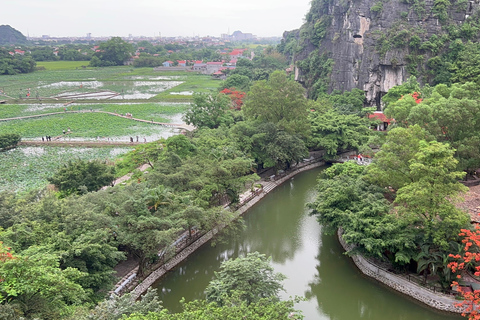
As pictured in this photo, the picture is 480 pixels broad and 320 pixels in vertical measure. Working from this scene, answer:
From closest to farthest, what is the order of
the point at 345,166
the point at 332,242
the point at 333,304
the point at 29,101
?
the point at 333,304 < the point at 332,242 < the point at 345,166 < the point at 29,101

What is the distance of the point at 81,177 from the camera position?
1891cm

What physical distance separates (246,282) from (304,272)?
5.05 meters

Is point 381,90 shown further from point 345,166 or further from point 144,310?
point 144,310

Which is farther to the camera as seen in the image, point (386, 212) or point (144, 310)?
point (386, 212)

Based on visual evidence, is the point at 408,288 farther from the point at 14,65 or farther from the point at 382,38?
the point at 14,65

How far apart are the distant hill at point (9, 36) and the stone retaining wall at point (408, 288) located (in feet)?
587

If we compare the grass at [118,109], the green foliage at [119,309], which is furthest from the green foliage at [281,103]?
the green foliage at [119,309]

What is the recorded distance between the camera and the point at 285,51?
70875 mm

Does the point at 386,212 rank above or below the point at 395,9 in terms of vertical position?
below

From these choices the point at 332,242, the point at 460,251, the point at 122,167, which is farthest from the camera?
the point at 122,167

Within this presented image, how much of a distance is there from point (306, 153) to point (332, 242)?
8.59 m

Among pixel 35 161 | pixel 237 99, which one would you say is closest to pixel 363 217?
pixel 35 161

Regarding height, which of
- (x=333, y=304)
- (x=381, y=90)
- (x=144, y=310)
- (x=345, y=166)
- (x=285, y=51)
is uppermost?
(x=285, y=51)

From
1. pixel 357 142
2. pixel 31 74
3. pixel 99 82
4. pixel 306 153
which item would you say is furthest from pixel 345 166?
pixel 31 74
